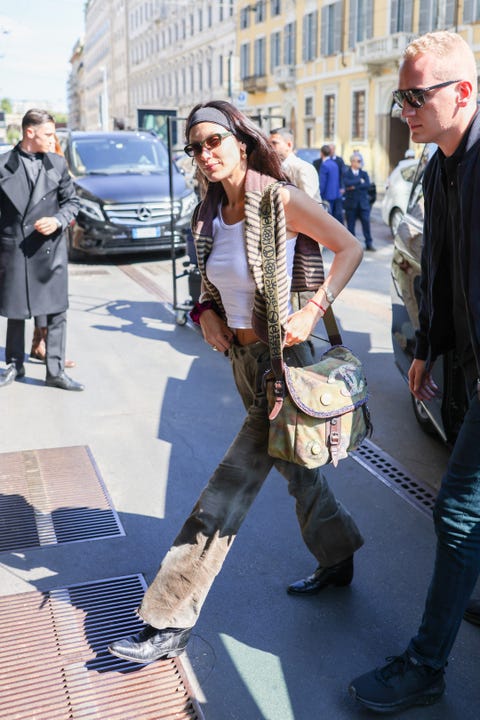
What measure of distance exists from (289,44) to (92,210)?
39641 millimetres

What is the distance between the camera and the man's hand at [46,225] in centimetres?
580

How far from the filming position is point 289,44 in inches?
1892

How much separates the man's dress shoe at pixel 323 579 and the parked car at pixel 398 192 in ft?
41.4

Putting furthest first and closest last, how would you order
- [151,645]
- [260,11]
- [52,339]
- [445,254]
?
[260,11]
[52,339]
[151,645]
[445,254]

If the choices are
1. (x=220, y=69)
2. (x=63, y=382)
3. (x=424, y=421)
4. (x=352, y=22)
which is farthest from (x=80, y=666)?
(x=220, y=69)

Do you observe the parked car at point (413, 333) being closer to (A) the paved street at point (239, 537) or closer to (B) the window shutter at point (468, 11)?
(A) the paved street at point (239, 537)

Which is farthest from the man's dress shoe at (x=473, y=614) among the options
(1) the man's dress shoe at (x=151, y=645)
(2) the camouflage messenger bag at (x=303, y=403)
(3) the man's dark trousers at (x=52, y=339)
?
(3) the man's dark trousers at (x=52, y=339)

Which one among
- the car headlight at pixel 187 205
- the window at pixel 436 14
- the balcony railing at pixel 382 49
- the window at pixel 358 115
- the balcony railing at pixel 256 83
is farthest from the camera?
the balcony railing at pixel 256 83

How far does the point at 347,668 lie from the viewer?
2836mm

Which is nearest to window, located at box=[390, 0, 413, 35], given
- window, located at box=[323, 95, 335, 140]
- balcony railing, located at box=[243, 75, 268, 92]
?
window, located at box=[323, 95, 335, 140]

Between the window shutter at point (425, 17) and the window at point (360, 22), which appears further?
the window at point (360, 22)

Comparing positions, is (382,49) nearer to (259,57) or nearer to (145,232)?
(259,57)

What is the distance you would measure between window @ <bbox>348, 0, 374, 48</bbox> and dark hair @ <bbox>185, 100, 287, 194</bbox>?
38238mm

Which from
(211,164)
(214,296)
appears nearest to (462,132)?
(211,164)
